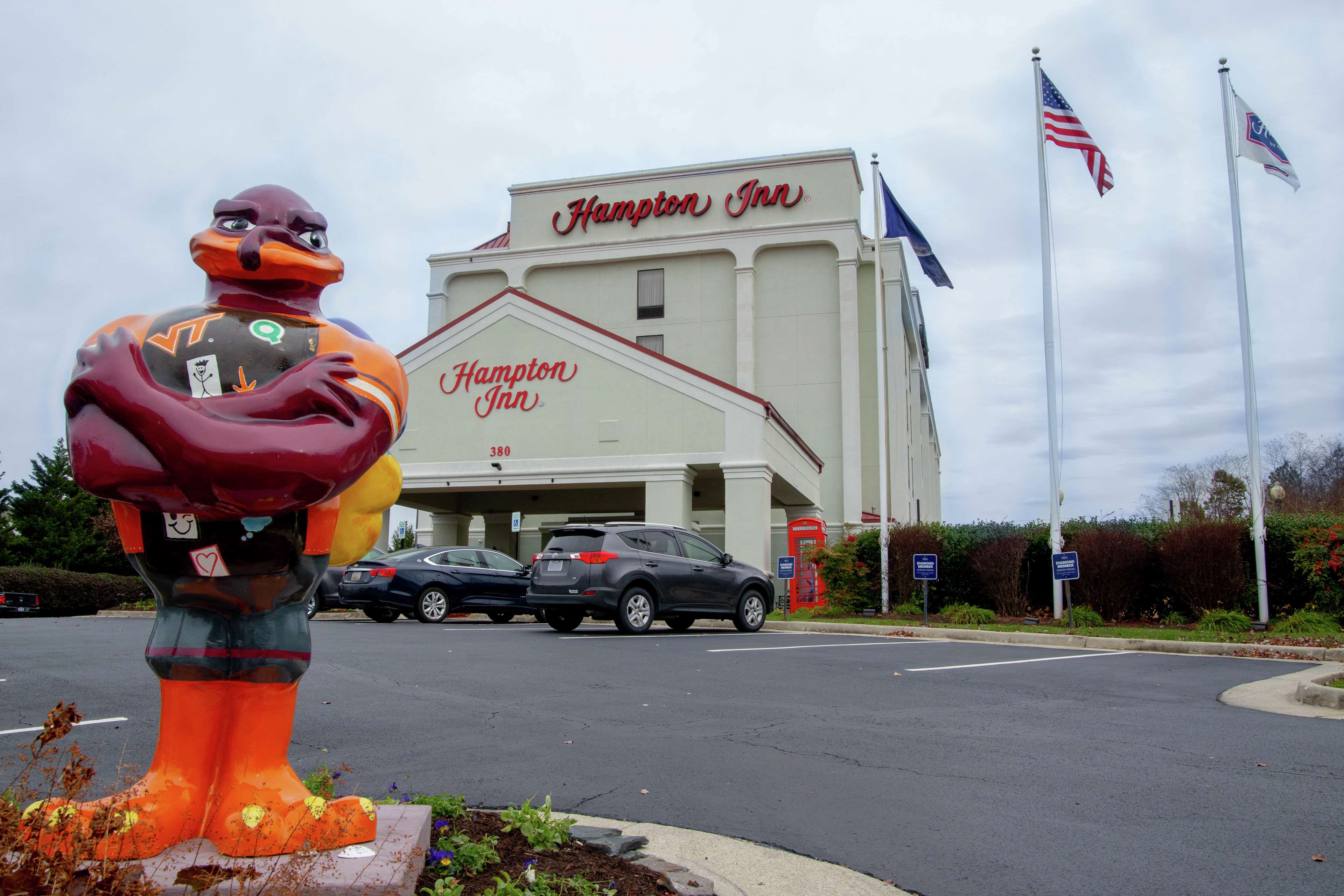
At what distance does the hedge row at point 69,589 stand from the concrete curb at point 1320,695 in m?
22.2

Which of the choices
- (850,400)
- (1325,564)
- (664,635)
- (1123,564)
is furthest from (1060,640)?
(850,400)

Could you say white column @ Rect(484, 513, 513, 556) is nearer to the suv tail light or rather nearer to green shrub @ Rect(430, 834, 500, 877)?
the suv tail light

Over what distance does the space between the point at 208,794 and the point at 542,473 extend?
2011 cm

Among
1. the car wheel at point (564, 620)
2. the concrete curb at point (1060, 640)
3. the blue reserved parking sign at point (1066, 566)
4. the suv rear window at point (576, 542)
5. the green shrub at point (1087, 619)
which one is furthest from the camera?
the green shrub at point (1087, 619)

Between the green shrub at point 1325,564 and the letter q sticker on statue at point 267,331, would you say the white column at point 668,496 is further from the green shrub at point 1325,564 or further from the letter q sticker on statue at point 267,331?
the letter q sticker on statue at point 267,331

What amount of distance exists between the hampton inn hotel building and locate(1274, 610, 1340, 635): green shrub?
1015 centimetres

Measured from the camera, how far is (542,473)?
2291 cm

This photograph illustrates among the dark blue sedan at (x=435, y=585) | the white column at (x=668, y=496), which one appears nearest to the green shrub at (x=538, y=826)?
the dark blue sedan at (x=435, y=585)

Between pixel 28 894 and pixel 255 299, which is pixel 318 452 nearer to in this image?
pixel 255 299

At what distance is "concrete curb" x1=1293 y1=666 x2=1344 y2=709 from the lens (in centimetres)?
795

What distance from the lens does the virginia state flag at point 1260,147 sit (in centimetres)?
1717

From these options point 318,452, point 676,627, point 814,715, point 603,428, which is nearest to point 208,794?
point 318,452

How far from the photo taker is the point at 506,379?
76.9 ft

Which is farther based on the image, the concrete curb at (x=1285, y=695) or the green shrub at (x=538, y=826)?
the concrete curb at (x=1285, y=695)
